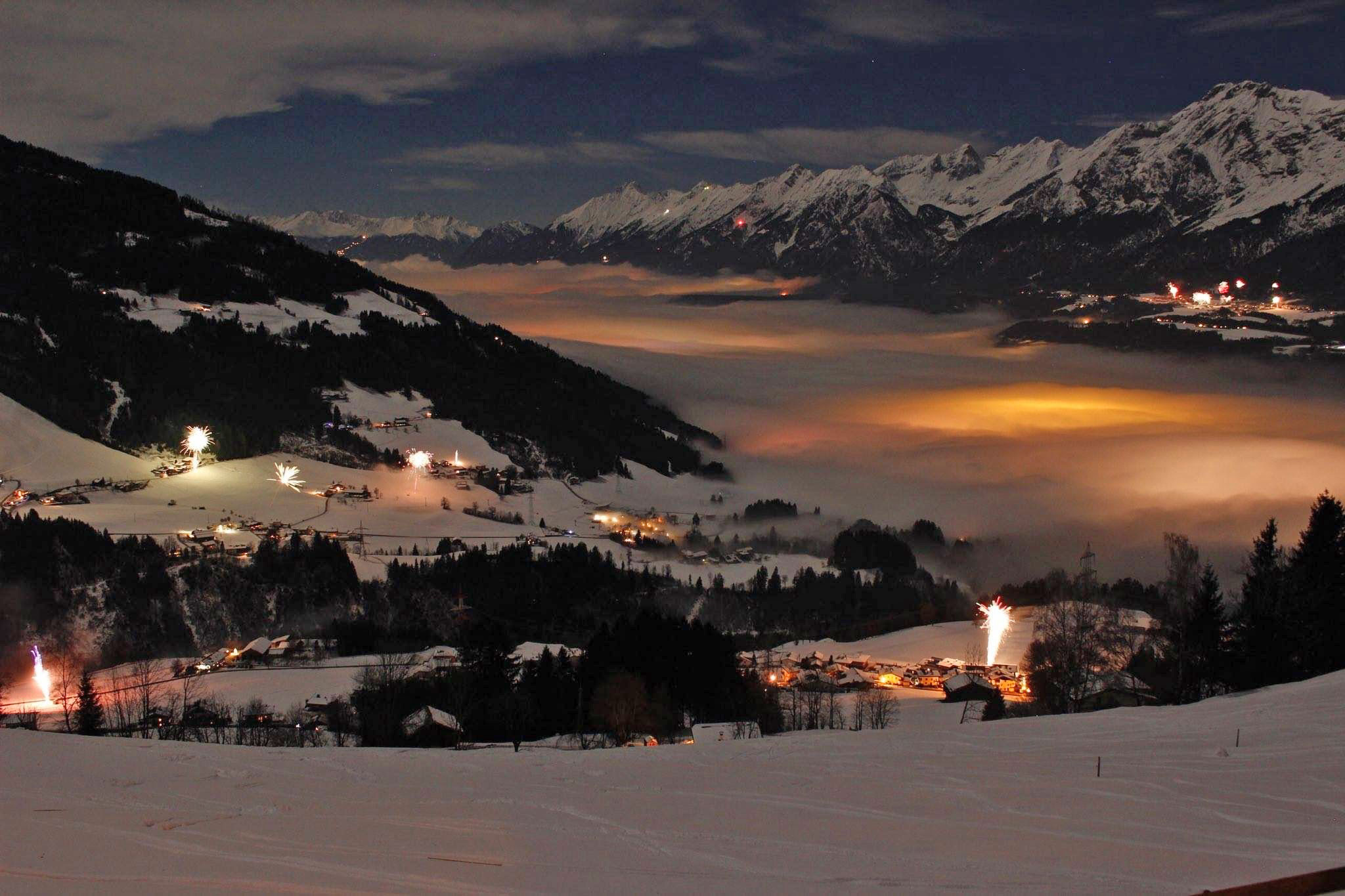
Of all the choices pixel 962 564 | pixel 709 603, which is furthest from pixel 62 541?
pixel 962 564

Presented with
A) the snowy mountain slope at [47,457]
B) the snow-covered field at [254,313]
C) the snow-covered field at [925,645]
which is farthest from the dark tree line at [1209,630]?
the snow-covered field at [254,313]

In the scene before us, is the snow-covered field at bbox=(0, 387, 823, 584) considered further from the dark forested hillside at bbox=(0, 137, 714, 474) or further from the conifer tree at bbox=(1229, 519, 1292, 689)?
the conifer tree at bbox=(1229, 519, 1292, 689)

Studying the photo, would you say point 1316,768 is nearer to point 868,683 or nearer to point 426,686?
point 426,686

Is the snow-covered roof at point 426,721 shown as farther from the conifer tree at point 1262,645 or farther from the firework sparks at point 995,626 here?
the firework sparks at point 995,626

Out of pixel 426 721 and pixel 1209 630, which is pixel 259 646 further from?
pixel 1209 630

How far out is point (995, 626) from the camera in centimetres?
8906

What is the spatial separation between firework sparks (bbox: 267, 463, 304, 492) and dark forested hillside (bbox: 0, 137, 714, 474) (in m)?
7.53

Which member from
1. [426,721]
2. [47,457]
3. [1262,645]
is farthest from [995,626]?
[47,457]

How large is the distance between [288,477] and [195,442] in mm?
13287

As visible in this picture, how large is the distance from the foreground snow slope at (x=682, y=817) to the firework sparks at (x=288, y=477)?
106 m

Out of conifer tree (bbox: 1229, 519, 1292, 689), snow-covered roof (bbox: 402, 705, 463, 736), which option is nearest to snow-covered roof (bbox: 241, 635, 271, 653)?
snow-covered roof (bbox: 402, 705, 463, 736)

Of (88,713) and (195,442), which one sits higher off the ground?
(195,442)

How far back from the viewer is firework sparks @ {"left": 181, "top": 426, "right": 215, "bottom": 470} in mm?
123562

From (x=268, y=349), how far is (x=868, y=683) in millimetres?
127423
